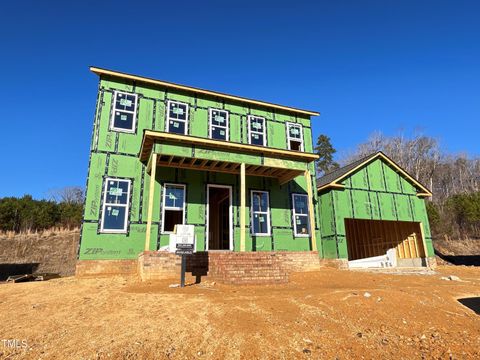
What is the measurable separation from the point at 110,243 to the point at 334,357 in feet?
35.1

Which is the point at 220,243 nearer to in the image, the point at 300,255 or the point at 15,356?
the point at 300,255

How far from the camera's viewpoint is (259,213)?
50.8 ft

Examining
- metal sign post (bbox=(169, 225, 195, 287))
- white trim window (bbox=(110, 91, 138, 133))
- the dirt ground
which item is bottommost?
the dirt ground

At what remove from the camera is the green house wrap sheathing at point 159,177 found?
12.5 m

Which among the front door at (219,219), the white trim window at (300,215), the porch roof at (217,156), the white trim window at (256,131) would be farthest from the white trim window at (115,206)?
the white trim window at (300,215)

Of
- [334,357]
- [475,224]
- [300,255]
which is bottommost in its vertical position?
[334,357]

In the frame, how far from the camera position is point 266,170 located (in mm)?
15039

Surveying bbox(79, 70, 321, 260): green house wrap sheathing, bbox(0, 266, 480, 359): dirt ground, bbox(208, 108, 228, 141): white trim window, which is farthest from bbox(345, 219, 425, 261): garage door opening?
bbox(0, 266, 480, 359): dirt ground

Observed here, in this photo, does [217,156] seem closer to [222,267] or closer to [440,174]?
[222,267]

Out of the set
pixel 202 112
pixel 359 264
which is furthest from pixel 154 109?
pixel 359 264

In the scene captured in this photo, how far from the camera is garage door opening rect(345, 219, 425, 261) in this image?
20.1 meters

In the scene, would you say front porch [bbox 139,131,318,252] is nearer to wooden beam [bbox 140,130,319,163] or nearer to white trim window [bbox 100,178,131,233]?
wooden beam [bbox 140,130,319,163]

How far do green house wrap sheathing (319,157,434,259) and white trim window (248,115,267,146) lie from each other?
4875 millimetres

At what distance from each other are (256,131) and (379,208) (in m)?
9.09
